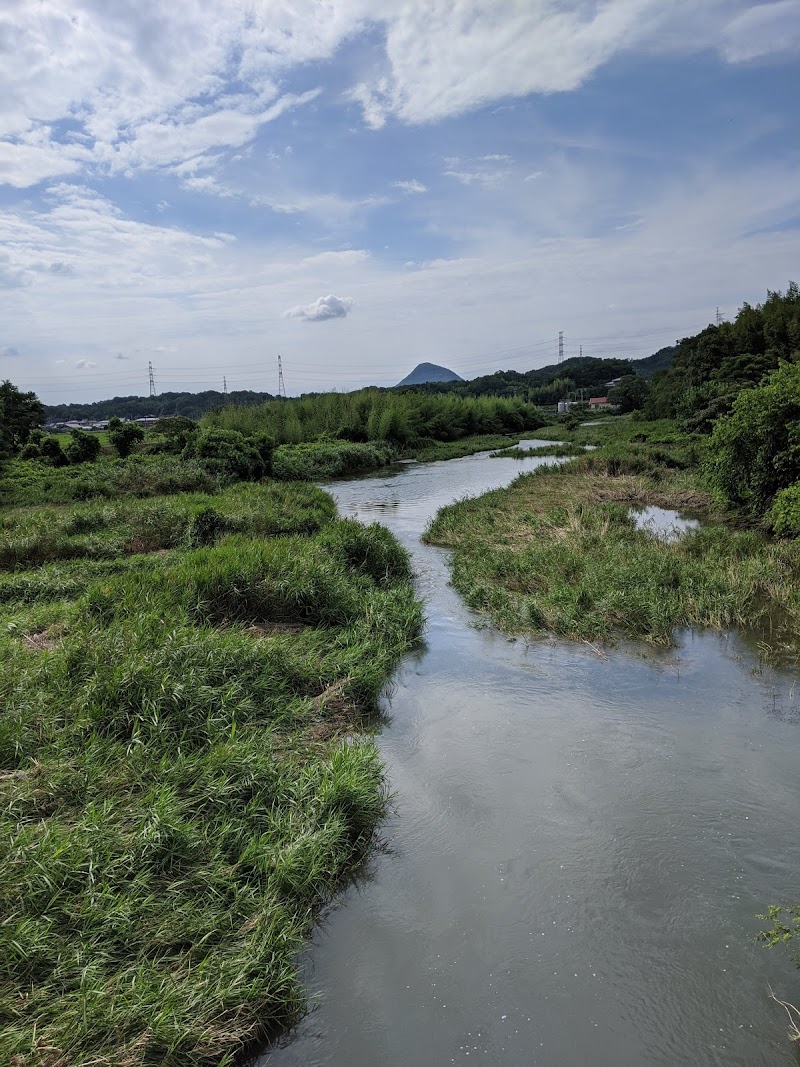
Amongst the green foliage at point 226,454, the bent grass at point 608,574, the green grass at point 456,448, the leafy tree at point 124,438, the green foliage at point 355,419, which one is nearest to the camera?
the bent grass at point 608,574

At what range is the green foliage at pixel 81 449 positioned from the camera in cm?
2433

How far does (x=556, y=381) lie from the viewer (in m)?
110

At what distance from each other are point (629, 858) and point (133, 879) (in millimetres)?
3429

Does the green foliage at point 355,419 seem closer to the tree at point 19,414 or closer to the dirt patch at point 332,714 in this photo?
the tree at point 19,414

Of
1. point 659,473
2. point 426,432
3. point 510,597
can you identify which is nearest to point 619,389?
point 426,432

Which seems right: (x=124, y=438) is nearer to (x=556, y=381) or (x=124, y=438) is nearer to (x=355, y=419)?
(x=355, y=419)

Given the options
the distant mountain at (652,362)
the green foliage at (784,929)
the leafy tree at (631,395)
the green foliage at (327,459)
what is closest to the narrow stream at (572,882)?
the green foliage at (784,929)

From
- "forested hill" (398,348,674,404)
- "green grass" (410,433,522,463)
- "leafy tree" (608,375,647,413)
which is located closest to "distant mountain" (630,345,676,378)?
"forested hill" (398,348,674,404)

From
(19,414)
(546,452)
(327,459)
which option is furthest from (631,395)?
(19,414)

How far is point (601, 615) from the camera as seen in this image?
368 inches

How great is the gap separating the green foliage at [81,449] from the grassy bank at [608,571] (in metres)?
15.2

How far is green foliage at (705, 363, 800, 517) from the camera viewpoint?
1351cm

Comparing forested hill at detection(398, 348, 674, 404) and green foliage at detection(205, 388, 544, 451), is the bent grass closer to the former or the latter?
green foliage at detection(205, 388, 544, 451)

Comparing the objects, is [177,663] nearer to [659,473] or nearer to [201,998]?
[201,998]
